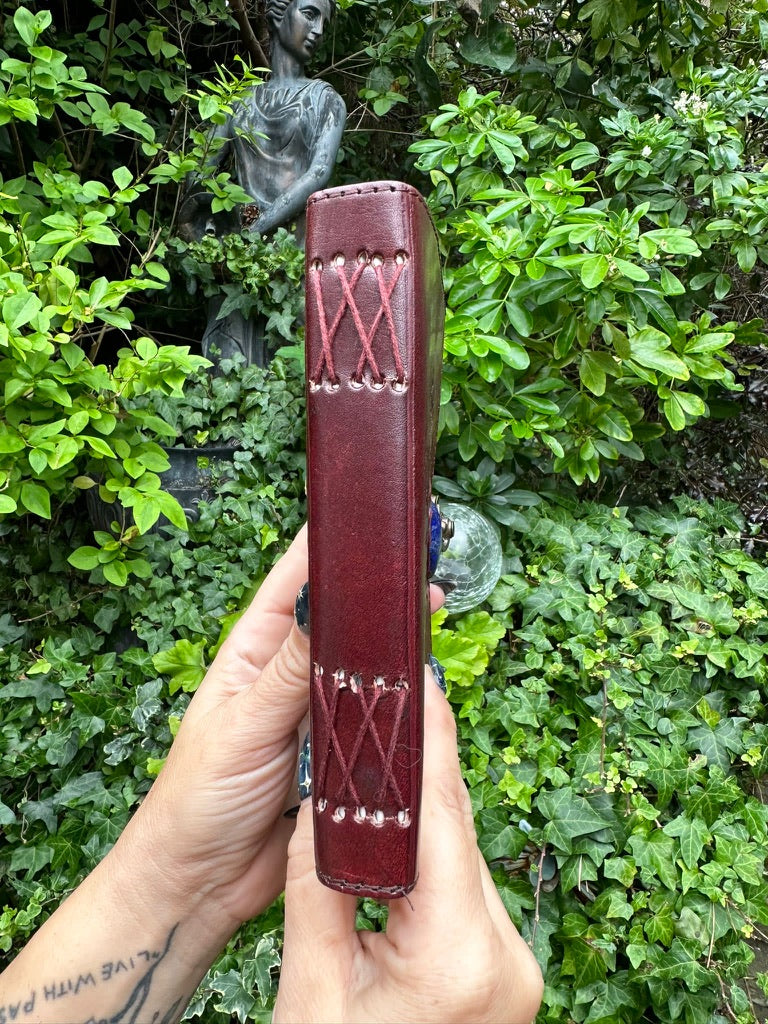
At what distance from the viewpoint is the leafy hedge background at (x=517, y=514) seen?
3.34 feet

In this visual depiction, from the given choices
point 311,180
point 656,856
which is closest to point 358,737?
point 656,856

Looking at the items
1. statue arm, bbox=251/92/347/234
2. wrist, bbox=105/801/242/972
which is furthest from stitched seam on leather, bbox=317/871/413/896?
statue arm, bbox=251/92/347/234

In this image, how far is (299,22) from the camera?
1859 mm

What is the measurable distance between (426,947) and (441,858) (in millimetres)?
59

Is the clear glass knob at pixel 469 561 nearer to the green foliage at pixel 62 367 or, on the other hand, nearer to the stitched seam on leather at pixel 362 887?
the green foliage at pixel 62 367

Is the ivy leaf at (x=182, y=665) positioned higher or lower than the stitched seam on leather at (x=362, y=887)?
lower

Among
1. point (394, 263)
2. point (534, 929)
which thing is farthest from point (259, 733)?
point (534, 929)

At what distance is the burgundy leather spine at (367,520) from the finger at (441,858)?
0.02m

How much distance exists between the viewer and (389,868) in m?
0.47

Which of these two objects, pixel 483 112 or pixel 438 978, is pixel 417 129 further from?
pixel 438 978

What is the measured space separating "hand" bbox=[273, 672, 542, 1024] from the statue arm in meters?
1.63

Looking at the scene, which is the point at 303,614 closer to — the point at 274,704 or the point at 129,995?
the point at 274,704

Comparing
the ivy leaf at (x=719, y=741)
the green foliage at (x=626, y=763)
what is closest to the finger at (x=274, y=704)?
the green foliage at (x=626, y=763)

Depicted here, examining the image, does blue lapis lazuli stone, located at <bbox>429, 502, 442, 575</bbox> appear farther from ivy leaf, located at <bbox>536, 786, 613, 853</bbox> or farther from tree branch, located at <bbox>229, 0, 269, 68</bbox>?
tree branch, located at <bbox>229, 0, 269, 68</bbox>
